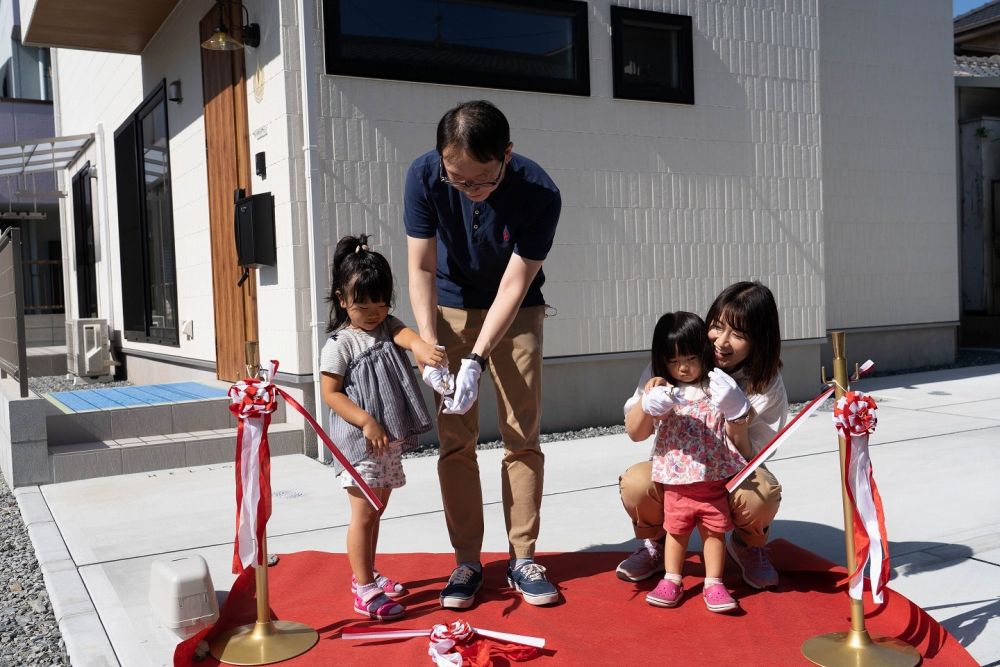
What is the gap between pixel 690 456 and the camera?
281cm

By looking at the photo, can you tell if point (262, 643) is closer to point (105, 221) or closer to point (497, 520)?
point (497, 520)

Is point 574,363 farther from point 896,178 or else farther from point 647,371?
point 896,178

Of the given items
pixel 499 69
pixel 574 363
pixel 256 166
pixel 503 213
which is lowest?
pixel 574 363

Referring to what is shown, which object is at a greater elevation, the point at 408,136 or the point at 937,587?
the point at 408,136

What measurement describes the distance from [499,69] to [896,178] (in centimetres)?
524

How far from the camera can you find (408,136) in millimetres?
5762

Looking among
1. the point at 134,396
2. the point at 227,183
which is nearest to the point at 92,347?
the point at 134,396

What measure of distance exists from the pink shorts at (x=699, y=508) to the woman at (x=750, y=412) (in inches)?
2.3

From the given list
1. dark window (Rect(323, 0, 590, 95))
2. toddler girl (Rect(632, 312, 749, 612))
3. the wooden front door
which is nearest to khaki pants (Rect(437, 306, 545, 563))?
toddler girl (Rect(632, 312, 749, 612))

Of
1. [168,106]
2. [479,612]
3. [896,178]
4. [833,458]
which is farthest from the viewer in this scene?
[896,178]

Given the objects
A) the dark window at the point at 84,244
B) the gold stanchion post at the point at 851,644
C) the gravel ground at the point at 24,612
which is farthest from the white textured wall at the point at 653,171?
the dark window at the point at 84,244

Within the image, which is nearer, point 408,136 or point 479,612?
point 479,612

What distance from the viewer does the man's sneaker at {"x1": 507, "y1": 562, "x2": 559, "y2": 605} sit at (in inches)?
112

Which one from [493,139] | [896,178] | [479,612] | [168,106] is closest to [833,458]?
[479,612]
